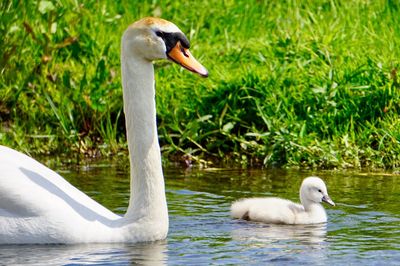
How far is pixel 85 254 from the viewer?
6.78 m

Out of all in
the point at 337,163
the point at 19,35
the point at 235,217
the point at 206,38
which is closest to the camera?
the point at 235,217

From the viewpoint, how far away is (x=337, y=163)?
9.66 metres

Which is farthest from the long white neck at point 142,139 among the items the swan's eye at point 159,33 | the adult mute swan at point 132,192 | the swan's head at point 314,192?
the swan's head at point 314,192

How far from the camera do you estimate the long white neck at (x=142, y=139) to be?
7.12 metres

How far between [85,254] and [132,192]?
0.57 metres

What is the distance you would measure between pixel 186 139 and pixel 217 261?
369cm

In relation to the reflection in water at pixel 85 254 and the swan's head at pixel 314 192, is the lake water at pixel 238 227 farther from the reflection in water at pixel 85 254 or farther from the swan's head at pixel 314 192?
the swan's head at pixel 314 192

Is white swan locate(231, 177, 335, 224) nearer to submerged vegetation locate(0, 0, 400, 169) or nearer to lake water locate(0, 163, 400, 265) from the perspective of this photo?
lake water locate(0, 163, 400, 265)

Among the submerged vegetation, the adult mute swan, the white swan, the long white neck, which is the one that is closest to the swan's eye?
the adult mute swan

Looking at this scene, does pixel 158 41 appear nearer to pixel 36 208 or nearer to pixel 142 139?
pixel 142 139

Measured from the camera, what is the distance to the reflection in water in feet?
21.7

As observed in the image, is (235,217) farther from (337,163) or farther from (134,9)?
(134,9)

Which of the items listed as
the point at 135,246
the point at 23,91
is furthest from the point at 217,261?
the point at 23,91

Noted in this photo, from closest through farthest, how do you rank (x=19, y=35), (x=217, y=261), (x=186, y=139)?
1. (x=217, y=261)
2. (x=186, y=139)
3. (x=19, y=35)
